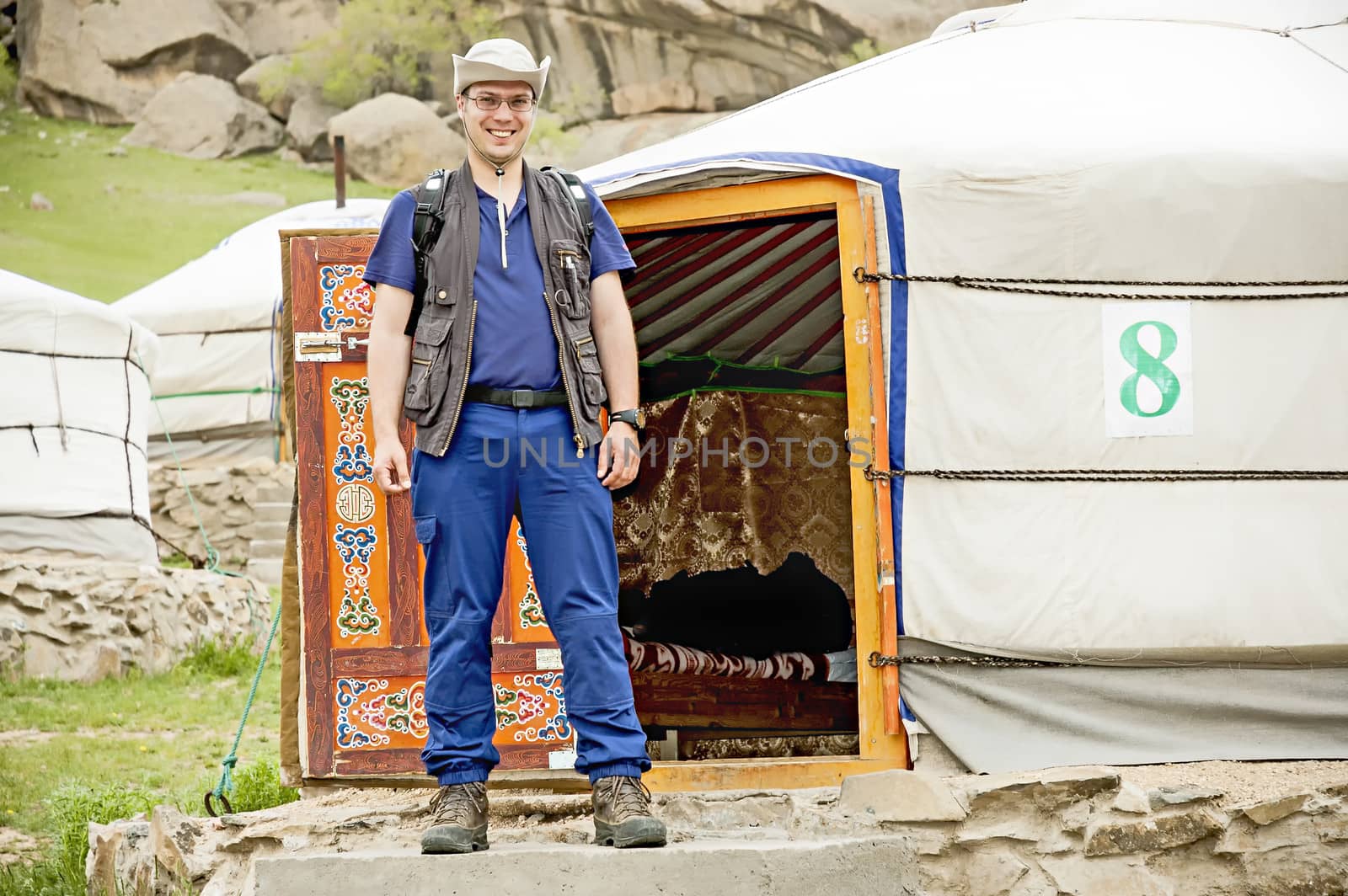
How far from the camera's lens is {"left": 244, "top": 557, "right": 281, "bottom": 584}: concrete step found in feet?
A: 27.7

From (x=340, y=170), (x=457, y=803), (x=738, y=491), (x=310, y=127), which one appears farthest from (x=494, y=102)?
(x=310, y=127)

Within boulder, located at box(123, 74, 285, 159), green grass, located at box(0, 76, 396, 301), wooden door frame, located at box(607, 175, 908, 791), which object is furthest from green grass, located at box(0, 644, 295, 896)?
boulder, located at box(123, 74, 285, 159)

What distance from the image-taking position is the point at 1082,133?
10.3 ft

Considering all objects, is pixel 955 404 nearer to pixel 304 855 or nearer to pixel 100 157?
pixel 304 855

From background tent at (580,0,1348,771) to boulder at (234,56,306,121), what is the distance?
808 inches

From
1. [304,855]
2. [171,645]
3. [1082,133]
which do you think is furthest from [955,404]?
[171,645]

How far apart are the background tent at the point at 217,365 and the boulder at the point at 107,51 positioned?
12998mm

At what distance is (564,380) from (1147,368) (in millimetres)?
1412

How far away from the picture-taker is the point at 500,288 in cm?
238

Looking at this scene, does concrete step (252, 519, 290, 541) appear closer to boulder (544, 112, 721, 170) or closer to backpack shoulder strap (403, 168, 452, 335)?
backpack shoulder strap (403, 168, 452, 335)

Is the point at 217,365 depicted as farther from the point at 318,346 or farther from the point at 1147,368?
the point at 1147,368

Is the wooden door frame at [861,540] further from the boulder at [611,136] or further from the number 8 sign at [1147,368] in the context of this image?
the boulder at [611,136]

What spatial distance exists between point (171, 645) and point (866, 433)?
174 inches

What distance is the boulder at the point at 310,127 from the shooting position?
21.8 meters
